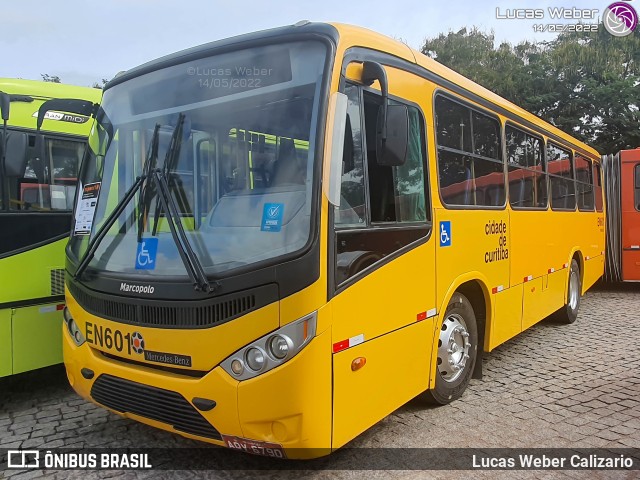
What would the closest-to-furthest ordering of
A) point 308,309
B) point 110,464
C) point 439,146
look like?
point 308,309
point 110,464
point 439,146

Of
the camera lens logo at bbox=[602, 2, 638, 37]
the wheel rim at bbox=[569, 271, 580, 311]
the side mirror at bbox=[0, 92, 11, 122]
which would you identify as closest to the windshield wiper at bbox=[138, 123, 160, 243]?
the side mirror at bbox=[0, 92, 11, 122]

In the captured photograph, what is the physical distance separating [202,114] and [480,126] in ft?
9.45

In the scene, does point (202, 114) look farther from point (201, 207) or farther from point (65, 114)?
point (65, 114)

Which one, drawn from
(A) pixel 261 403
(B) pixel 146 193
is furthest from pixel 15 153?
(A) pixel 261 403

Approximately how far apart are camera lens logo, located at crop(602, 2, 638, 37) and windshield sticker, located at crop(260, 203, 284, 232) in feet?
48.5

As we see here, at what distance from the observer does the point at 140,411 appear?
10.2ft

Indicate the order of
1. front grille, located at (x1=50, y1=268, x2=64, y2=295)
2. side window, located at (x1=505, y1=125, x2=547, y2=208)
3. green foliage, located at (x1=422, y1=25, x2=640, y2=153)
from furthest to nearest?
green foliage, located at (x1=422, y1=25, x2=640, y2=153) → side window, located at (x1=505, y1=125, x2=547, y2=208) → front grille, located at (x1=50, y1=268, x2=64, y2=295)

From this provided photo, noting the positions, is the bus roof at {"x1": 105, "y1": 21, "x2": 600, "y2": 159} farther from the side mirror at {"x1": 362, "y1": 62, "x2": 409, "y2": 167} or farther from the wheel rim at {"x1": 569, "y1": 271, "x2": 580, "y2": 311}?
the wheel rim at {"x1": 569, "y1": 271, "x2": 580, "y2": 311}

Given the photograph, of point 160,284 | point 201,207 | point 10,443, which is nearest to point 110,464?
point 10,443

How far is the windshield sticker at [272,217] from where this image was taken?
9.29 ft

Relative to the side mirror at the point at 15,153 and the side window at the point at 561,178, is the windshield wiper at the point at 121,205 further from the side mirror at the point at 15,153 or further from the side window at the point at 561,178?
the side window at the point at 561,178

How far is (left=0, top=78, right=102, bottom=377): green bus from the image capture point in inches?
171

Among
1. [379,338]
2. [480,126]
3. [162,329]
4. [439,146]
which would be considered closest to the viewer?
[162,329]

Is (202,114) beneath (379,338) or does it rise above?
above
